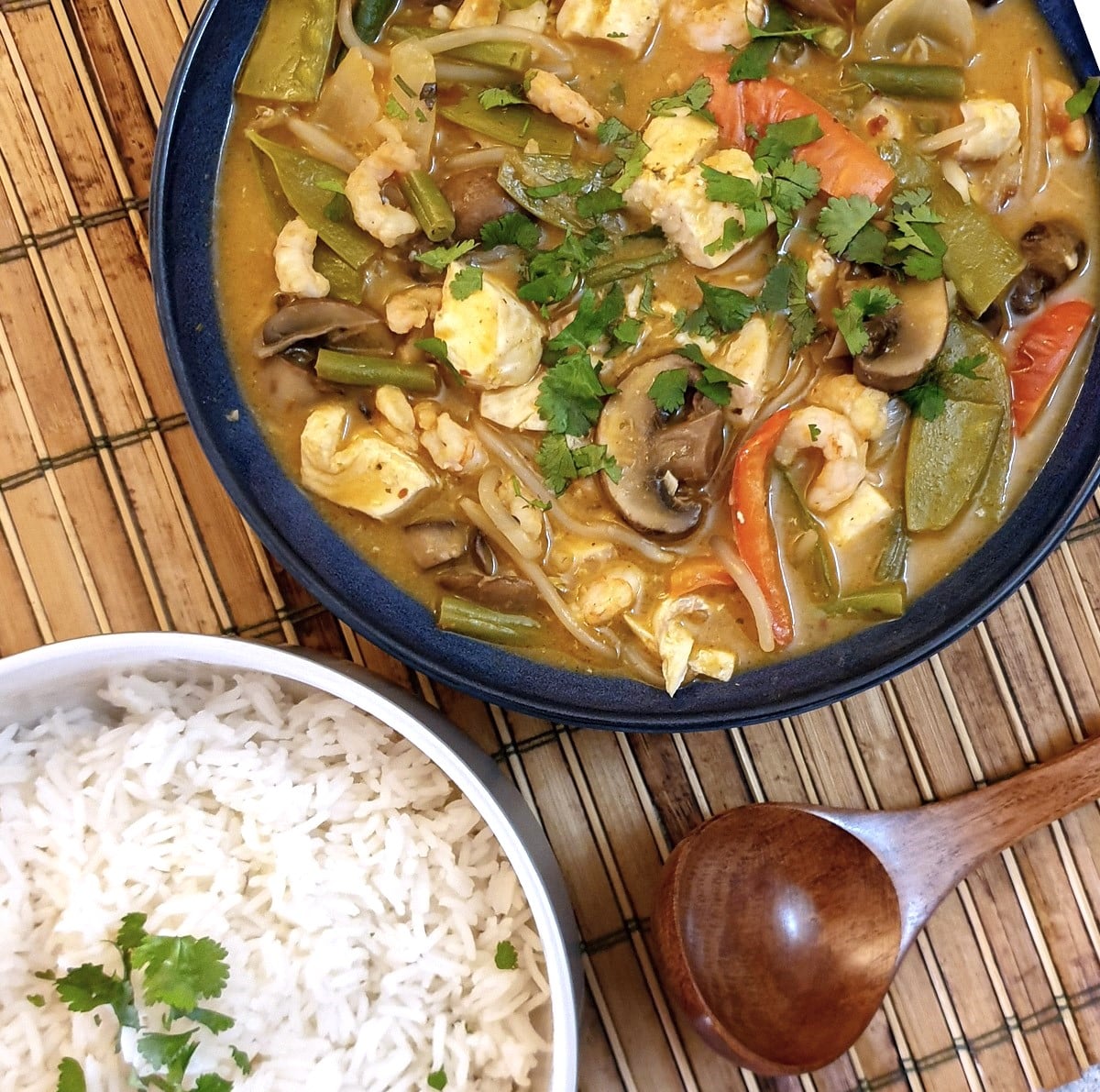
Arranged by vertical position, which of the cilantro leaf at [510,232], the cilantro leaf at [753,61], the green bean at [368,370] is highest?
the cilantro leaf at [753,61]

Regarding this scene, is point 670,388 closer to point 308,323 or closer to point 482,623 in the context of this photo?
point 482,623

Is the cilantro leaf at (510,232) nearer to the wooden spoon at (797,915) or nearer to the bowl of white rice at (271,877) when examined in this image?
the bowl of white rice at (271,877)

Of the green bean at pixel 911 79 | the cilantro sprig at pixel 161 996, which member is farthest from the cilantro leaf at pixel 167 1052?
the green bean at pixel 911 79

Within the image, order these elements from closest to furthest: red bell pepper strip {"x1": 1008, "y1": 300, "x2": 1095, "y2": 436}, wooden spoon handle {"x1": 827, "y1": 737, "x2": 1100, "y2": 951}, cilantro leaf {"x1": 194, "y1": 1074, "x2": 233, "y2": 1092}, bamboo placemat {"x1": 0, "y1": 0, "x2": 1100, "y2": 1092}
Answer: cilantro leaf {"x1": 194, "y1": 1074, "x2": 233, "y2": 1092} → red bell pepper strip {"x1": 1008, "y1": 300, "x2": 1095, "y2": 436} → wooden spoon handle {"x1": 827, "y1": 737, "x2": 1100, "y2": 951} → bamboo placemat {"x1": 0, "y1": 0, "x2": 1100, "y2": 1092}

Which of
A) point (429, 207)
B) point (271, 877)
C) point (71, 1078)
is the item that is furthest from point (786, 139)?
point (71, 1078)

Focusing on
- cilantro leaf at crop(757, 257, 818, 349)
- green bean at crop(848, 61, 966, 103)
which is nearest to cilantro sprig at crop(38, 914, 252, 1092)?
cilantro leaf at crop(757, 257, 818, 349)

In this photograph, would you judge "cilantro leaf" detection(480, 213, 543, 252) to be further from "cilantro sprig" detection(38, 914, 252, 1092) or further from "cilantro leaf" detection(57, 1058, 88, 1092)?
"cilantro leaf" detection(57, 1058, 88, 1092)
